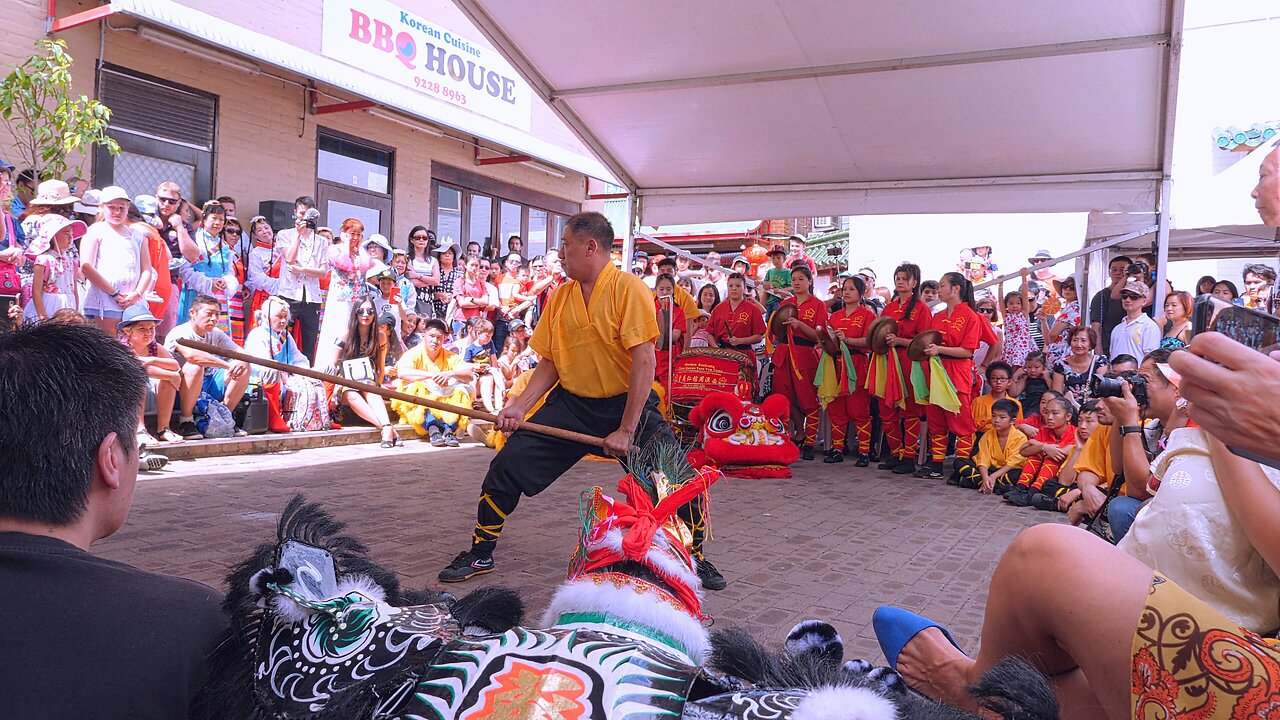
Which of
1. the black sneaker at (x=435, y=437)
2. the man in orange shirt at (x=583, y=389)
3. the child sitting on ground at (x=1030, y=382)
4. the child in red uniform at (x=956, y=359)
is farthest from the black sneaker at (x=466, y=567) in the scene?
the child sitting on ground at (x=1030, y=382)

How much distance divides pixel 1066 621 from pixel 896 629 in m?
0.61

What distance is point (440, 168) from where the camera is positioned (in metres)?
13.2

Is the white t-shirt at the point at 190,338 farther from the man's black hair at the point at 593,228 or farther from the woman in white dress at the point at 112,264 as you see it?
the man's black hair at the point at 593,228

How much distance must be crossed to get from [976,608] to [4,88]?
8.08m

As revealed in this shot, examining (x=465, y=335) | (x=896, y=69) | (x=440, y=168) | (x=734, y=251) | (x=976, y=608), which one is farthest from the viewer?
(x=734, y=251)

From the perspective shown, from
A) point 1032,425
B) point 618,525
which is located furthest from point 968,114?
point 618,525

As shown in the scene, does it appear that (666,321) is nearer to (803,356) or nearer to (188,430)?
(803,356)

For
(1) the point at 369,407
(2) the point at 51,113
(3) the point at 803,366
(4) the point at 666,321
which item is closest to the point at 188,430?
(1) the point at 369,407

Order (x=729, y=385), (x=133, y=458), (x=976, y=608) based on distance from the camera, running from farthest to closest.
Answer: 1. (x=729, y=385)
2. (x=976, y=608)
3. (x=133, y=458)

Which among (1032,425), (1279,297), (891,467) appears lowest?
(891,467)

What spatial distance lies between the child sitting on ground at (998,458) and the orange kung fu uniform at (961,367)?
254 mm

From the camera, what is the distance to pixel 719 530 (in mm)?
5496

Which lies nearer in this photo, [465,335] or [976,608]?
[976,608]

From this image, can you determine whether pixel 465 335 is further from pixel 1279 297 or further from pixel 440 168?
pixel 1279 297
